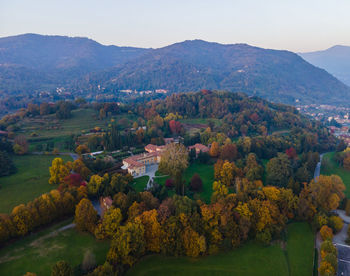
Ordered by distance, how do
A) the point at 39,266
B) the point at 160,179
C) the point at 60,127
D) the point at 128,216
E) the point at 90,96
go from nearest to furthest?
the point at 39,266 → the point at 128,216 → the point at 160,179 → the point at 60,127 → the point at 90,96

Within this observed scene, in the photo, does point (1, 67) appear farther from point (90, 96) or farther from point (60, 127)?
point (60, 127)

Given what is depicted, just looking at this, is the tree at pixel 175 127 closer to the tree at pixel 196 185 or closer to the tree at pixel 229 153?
the tree at pixel 229 153

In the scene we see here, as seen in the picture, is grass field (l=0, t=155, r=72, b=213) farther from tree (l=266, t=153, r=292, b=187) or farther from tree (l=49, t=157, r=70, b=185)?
tree (l=266, t=153, r=292, b=187)

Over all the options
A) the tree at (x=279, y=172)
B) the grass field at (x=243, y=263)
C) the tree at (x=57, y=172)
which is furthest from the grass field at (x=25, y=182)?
the tree at (x=279, y=172)

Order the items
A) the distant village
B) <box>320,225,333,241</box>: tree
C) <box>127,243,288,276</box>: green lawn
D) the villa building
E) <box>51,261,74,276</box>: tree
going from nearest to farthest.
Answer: <box>51,261,74,276</box>: tree < <box>127,243,288,276</box>: green lawn < <box>320,225,333,241</box>: tree < the villa building < the distant village

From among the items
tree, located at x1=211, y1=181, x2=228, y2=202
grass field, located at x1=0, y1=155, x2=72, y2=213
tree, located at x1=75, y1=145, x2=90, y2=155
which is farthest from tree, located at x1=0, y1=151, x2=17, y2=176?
tree, located at x1=211, y1=181, x2=228, y2=202

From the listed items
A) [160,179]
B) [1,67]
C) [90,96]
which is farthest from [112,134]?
[1,67]
